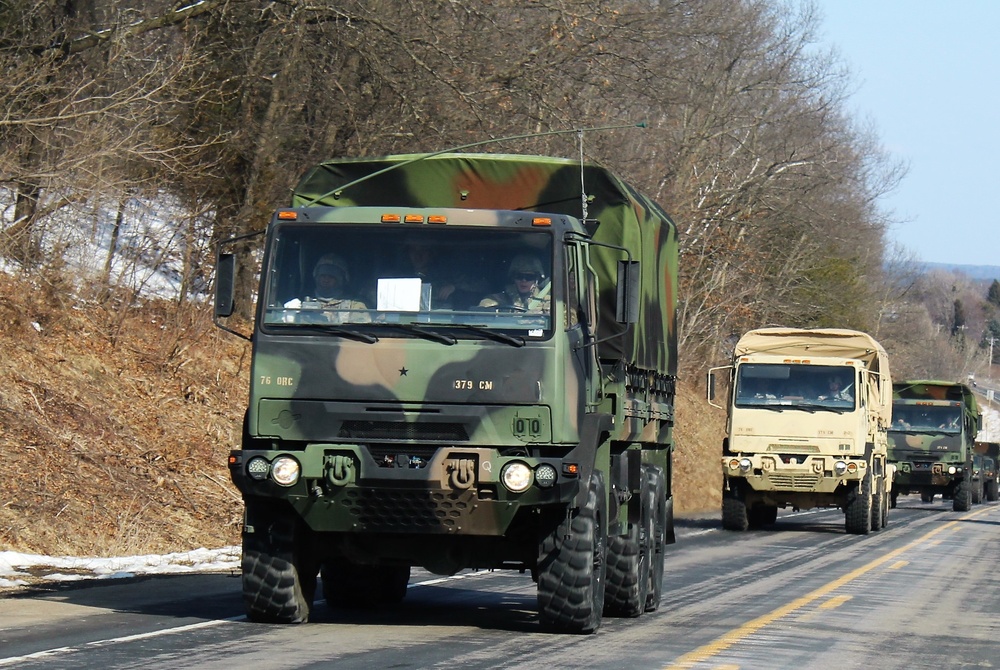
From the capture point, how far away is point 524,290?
10.2 meters

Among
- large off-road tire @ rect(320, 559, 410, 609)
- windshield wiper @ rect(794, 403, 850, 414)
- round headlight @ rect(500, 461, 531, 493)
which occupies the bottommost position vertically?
large off-road tire @ rect(320, 559, 410, 609)

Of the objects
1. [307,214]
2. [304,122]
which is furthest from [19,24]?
[307,214]

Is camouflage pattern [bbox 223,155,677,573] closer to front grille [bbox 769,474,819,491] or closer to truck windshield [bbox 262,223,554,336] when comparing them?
truck windshield [bbox 262,223,554,336]

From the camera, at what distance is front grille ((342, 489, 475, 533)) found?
991cm

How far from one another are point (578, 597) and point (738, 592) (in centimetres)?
479

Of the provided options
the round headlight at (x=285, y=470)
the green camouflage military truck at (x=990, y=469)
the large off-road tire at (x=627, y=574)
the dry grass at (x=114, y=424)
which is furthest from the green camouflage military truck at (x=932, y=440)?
the round headlight at (x=285, y=470)

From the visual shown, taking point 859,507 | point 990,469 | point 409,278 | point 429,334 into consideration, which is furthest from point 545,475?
point 990,469

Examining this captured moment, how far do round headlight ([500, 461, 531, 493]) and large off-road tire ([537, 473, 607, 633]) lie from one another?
0.57 m

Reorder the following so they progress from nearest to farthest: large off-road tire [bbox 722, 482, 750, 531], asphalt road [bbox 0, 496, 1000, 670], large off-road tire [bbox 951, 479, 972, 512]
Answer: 1. asphalt road [bbox 0, 496, 1000, 670]
2. large off-road tire [bbox 722, 482, 750, 531]
3. large off-road tire [bbox 951, 479, 972, 512]

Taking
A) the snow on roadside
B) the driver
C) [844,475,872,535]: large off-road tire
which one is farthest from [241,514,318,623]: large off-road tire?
[844,475,872,535]: large off-road tire

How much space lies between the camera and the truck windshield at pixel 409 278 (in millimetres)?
10117

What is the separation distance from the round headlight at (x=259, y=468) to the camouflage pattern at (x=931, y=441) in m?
31.0

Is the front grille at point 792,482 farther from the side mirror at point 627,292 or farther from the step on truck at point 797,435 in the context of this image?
the side mirror at point 627,292

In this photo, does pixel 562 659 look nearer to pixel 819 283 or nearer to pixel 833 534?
pixel 833 534
